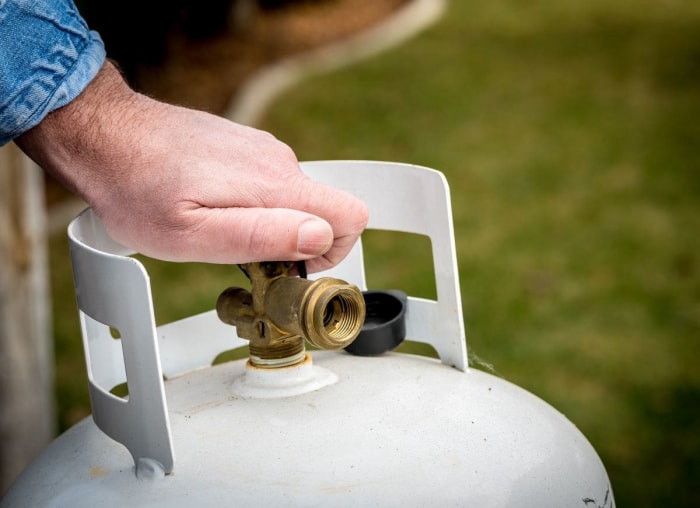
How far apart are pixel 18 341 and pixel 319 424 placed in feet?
6.07

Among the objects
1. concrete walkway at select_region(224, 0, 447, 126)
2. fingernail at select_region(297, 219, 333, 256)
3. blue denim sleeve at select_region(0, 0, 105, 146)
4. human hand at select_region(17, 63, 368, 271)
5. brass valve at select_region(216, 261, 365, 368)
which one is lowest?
concrete walkway at select_region(224, 0, 447, 126)

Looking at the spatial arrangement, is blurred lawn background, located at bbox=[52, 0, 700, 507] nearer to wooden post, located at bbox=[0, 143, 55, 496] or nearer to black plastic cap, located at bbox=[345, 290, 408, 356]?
wooden post, located at bbox=[0, 143, 55, 496]

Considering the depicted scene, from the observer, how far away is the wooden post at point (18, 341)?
8.52 feet

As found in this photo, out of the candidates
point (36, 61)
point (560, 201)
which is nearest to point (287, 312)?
point (36, 61)

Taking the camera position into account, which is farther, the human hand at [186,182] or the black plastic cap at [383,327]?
the black plastic cap at [383,327]

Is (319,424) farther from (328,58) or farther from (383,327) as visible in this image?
(328,58)

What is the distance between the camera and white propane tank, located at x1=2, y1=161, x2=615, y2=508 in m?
0.94

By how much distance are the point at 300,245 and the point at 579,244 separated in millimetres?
3572

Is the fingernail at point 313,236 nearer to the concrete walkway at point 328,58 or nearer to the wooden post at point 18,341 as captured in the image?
the wooden post at point 18,341

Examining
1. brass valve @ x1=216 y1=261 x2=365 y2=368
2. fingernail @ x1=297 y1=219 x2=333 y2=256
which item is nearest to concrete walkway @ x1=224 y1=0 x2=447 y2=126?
brass valve @ x1=216 y1=261 x2=365 y2=368

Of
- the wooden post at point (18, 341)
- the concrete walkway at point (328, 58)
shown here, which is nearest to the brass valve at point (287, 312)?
the wooden post at point (18, 341)

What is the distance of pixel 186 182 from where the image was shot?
96 centimetres

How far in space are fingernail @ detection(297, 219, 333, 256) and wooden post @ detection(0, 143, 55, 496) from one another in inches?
68.8

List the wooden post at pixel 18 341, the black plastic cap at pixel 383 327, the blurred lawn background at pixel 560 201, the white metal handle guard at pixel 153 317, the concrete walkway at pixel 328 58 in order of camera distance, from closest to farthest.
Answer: the white metal handle guard at pixel 153 317
the black plastic cap at pixel 383 327
the wooden post at pixel 18 341
the blurred lawn background at pixel 560 201
the concrete walkway at pixel 328 58
